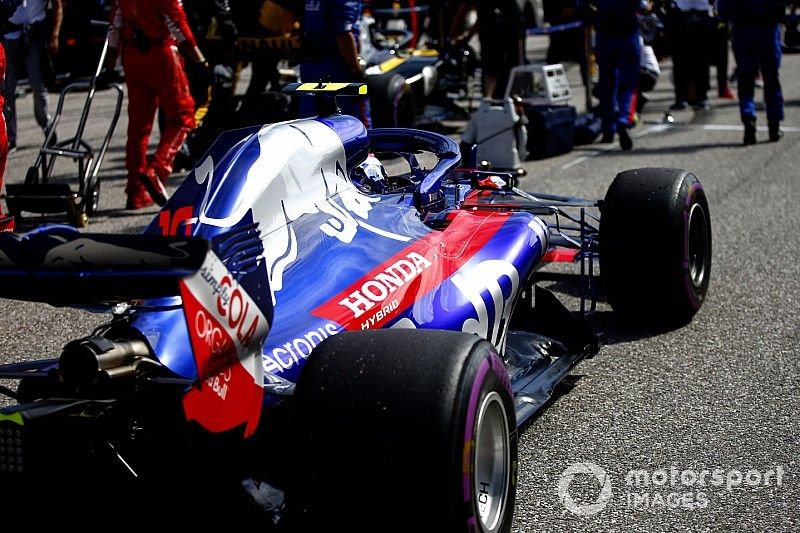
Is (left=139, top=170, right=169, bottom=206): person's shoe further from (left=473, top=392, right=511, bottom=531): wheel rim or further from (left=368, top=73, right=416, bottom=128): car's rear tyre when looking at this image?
(left=473, top=392, right=511, bottom=531): wheel rim

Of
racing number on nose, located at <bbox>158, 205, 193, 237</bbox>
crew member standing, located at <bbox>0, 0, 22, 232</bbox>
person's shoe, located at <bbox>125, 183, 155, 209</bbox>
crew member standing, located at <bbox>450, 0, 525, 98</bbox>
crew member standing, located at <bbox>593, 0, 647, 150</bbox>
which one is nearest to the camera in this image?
racing number on nose, located at <bbox>158, 205, 193, 237</bbox>

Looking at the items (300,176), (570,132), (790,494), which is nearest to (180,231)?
(300,176)

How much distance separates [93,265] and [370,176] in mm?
2424

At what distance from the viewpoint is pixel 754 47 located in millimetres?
11000

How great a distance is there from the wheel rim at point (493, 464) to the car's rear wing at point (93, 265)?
1016mm

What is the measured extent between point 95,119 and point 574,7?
6674 mm

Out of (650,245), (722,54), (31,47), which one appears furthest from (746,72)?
(31,47)

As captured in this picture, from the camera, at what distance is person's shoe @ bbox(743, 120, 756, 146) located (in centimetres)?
1130

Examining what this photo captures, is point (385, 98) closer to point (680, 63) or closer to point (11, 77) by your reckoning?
point (11, 77)

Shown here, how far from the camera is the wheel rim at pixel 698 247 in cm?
568

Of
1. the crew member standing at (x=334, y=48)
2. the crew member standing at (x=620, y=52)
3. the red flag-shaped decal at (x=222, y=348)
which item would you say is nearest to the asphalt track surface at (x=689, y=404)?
the red flag-shaped decal at (x=222, y=348)

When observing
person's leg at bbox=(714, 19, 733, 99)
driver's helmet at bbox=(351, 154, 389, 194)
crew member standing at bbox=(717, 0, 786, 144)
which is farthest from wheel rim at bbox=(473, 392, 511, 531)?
person's leg at bbox=(714, 19, 733, 99)

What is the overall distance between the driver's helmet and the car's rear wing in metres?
2.06

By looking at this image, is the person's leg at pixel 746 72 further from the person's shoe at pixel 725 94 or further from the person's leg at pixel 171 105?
the person's leg at pixel 171 105
